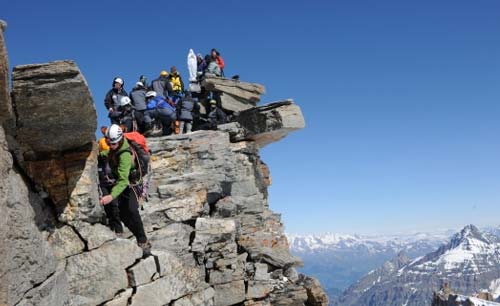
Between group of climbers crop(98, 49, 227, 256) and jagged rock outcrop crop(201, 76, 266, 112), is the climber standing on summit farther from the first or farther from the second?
jagged rock outcrop crop(201, 76, 266, 112)

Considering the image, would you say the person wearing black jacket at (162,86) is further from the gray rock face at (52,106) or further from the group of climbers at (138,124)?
the gray rock face at (52,106)

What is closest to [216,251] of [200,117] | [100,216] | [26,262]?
[100,216]

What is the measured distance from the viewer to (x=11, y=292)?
8.98m

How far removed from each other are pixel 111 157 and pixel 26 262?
466 cm

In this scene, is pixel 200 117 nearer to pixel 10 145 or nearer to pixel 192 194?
pixel 192 194

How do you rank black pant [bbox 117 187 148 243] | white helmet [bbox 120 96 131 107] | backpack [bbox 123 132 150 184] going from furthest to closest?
white helmet [bbox 120 96 131 107] → backpack [bbox 123 132 150 184] → black pant [bbox 117 187 148 243]

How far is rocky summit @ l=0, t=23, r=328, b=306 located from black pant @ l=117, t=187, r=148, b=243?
360 mm

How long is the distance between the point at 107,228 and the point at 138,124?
11110 mm

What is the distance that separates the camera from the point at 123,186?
42.6 feet

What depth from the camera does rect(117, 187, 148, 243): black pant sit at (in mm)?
13891

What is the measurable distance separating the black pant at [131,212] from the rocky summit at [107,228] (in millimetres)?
360

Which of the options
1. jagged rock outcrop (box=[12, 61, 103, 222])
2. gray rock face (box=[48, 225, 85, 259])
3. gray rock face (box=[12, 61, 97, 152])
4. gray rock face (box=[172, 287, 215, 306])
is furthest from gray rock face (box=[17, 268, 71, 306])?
gray rock face (box=[172, 287, 215, 306])

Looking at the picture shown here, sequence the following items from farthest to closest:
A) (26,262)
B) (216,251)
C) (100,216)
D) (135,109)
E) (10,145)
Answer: (135,109)
(216,251)
(100,216)
(10,145)
(26,262)

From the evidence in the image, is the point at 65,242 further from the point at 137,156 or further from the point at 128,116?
the point at 128,116
